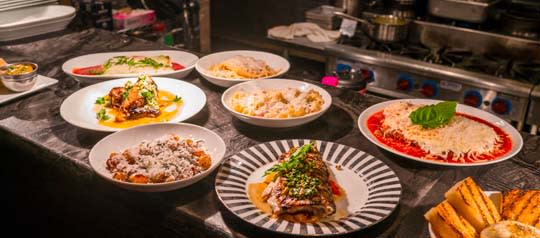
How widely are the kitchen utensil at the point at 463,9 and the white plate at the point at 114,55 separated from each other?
221 centimetres

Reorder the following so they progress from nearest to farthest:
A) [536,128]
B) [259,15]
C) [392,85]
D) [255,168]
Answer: [255,168], [536,128], [392,85], [259,15]

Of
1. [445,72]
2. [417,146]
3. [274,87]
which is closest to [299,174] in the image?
[417,146]

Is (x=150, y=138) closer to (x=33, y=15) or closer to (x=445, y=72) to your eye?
(x=33, y=15)

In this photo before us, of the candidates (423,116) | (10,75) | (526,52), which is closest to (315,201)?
(423,116)

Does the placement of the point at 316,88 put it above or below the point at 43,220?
above

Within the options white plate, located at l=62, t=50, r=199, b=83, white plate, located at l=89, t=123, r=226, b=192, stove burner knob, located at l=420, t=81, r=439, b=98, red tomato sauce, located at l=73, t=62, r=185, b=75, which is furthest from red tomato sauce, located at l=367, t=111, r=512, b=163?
stove burner knob, located at l=420, t=81, r=439, b=98

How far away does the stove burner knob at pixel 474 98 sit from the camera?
334cm

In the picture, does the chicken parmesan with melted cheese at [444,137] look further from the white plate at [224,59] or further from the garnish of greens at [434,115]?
the white plate at [224,59]

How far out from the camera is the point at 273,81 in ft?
7.82

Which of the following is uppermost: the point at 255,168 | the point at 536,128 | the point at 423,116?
the point at 423,116

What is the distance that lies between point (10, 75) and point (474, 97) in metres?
2.99

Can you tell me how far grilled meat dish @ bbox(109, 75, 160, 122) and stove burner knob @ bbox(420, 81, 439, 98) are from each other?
2.18 meters

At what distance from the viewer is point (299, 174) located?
1.50m

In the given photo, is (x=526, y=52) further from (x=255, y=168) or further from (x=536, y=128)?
(x=255, y=168)
